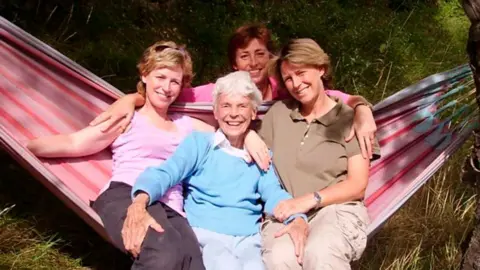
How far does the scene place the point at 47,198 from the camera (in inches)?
134

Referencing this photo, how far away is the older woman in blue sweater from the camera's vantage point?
240 centimetres

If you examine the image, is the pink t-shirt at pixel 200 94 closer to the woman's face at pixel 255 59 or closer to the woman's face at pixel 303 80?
the woman's face at pixel 255 59

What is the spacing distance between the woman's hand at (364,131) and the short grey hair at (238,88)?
36cm

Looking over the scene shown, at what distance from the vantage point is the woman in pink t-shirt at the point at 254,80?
8.75 ft

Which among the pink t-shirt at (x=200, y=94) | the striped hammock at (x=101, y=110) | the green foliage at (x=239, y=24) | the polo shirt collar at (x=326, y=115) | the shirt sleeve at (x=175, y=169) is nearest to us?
the shirt sleeve at (x=175, y=169)

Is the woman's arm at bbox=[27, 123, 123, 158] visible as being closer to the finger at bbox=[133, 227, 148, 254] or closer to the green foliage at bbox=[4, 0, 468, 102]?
the finger at bbox=[133, 227, 148, 254]

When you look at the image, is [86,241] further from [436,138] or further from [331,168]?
[436,138]

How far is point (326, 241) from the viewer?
89.1 inches

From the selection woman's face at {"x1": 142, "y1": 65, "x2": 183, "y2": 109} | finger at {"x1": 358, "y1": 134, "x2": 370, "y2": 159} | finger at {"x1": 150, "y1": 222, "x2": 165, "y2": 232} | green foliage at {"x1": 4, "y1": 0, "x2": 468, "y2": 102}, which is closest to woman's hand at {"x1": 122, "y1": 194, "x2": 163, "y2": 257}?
finger at {"x1": 150, "y1": 222, "x2": 165, "y2": 232}

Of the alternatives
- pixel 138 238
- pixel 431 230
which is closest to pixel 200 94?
pixel 138 238

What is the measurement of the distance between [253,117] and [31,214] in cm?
130

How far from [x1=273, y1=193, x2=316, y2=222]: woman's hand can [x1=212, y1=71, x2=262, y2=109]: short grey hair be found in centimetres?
38

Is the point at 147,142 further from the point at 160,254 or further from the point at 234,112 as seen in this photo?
the point at 160,254

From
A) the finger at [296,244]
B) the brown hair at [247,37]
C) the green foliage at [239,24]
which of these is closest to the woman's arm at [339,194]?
the finger at [296,244]
